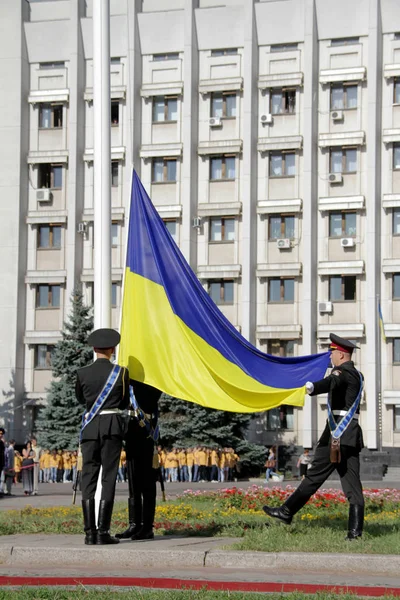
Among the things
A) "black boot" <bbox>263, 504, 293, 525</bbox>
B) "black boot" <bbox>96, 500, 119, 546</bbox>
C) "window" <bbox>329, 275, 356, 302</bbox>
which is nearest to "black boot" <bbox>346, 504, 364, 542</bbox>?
"black boot" <bbox>263, 504, 293, 525</bbox>

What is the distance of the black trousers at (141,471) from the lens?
1146 centimetres

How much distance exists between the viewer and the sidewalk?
894 cm

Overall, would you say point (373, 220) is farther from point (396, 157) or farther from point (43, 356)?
point (43, 356)

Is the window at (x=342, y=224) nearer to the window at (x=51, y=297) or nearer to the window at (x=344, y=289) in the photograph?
the window at (x=344, y=289)

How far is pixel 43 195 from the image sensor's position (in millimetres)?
52000

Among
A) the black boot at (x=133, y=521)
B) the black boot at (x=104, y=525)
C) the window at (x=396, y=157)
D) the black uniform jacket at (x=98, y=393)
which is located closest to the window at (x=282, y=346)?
the window at (x=396, y=157)

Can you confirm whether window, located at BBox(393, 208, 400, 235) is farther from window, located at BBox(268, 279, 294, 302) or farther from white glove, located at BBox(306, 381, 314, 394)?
white glove, located at BBox(306, 381, 314, 394)

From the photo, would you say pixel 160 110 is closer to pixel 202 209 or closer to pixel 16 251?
pixel 202 209

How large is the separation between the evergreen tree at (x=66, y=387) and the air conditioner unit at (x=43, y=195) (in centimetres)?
636

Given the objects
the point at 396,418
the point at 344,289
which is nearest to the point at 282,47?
the point at 344,289

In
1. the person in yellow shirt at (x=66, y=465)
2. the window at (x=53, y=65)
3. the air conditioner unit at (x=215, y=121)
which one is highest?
the window at (x=53, y=65)

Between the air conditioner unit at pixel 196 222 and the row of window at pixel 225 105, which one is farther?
the air conditioner unit at pixel 196 222

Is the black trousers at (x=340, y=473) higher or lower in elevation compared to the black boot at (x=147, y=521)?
higher

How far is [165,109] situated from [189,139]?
7.13ft
